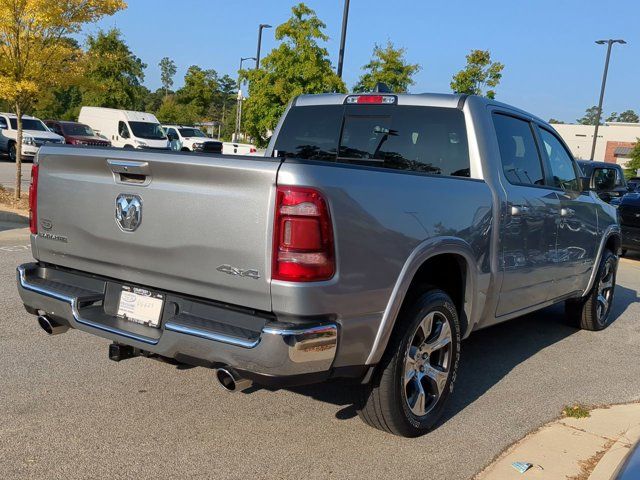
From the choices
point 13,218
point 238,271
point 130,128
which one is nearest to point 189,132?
point 130,128

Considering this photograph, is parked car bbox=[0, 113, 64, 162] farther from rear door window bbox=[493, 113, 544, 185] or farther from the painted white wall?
the painted white wall

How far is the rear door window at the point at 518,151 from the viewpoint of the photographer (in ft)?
15.1

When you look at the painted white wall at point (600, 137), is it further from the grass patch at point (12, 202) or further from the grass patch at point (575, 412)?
the grass patch at point (575, 412)

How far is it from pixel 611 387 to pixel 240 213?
3.58 metres

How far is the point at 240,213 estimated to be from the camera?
293cm

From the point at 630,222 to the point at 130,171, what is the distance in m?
12.0

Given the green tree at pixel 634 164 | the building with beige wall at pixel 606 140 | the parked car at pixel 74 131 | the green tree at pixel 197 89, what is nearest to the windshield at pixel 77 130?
the parked car at pixel 74 131

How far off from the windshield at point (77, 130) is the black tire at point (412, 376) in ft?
90.2

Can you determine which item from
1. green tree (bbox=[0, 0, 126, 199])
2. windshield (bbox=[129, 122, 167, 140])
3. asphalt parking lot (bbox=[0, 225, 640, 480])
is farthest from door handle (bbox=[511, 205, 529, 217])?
windshield (bbox=[129, 122, 167, 140])

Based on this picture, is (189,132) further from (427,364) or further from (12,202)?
(427,364)

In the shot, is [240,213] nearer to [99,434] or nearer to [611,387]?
[99,434]

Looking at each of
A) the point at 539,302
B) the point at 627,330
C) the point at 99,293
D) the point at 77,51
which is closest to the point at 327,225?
the point at 99,293

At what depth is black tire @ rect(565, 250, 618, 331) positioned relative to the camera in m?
6.43

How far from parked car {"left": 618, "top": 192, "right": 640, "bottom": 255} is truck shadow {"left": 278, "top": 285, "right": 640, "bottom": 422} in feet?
17.5
